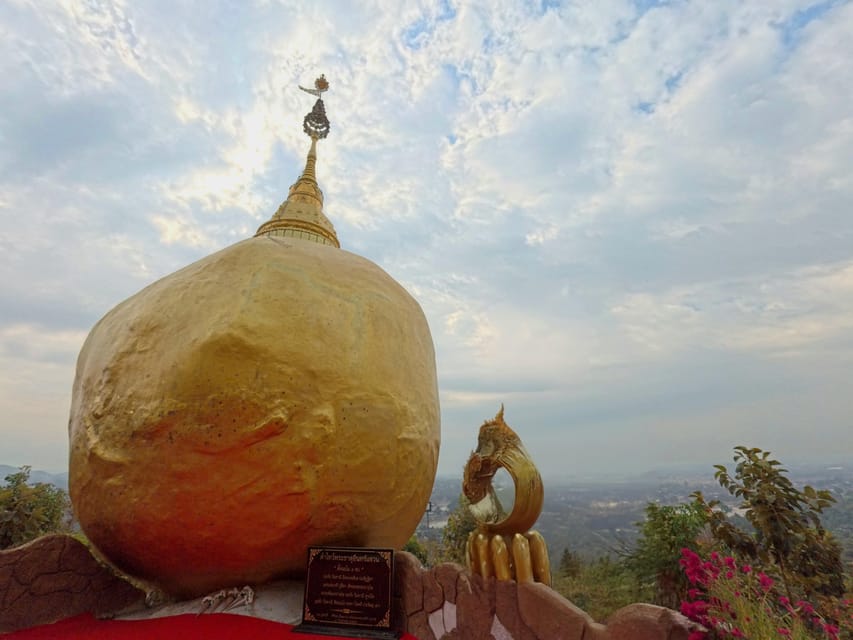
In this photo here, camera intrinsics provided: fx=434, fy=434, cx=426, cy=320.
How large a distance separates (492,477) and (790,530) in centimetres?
320

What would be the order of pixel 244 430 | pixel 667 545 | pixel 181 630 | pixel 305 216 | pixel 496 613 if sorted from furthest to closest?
pixel 667 545, pixel 305 216, pixel 181 630, pixel 244 430, pixel 496 613

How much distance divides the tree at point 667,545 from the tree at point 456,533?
4391 millimetres

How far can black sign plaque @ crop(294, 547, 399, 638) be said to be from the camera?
3.16 meters

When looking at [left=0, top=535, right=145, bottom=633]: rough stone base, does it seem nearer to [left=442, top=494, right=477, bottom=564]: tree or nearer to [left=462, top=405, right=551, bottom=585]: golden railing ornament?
[left=462, top=405, right=551, bottom=585]: golden railing ornament

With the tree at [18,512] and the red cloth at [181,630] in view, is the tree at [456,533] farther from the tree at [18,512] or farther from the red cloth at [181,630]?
the red cloth at [181,630]

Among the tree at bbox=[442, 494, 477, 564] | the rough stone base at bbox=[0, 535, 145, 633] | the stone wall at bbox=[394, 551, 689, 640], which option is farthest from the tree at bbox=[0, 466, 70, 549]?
the tree at bbox=[442, 494, 477, 564]

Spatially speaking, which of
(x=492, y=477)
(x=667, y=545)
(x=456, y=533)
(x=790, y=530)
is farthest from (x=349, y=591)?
(x=456, y=533)

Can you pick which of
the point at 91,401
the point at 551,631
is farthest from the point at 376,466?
the point at 91,401

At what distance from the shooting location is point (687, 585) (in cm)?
688

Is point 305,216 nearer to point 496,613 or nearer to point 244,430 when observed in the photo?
point 244,430

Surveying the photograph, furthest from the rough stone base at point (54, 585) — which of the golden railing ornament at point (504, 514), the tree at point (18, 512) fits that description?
the golden railing ornament at point (504, 514)

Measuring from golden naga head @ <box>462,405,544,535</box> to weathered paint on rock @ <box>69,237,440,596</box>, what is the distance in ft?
1.35

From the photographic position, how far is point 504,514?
3.14m

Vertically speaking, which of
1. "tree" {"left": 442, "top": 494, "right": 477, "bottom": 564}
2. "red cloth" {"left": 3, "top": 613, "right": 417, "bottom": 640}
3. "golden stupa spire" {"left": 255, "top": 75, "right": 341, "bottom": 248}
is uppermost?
"golden stupa spire" {"left": 255, "top": 75, "right": 341, "bottom": 248}
